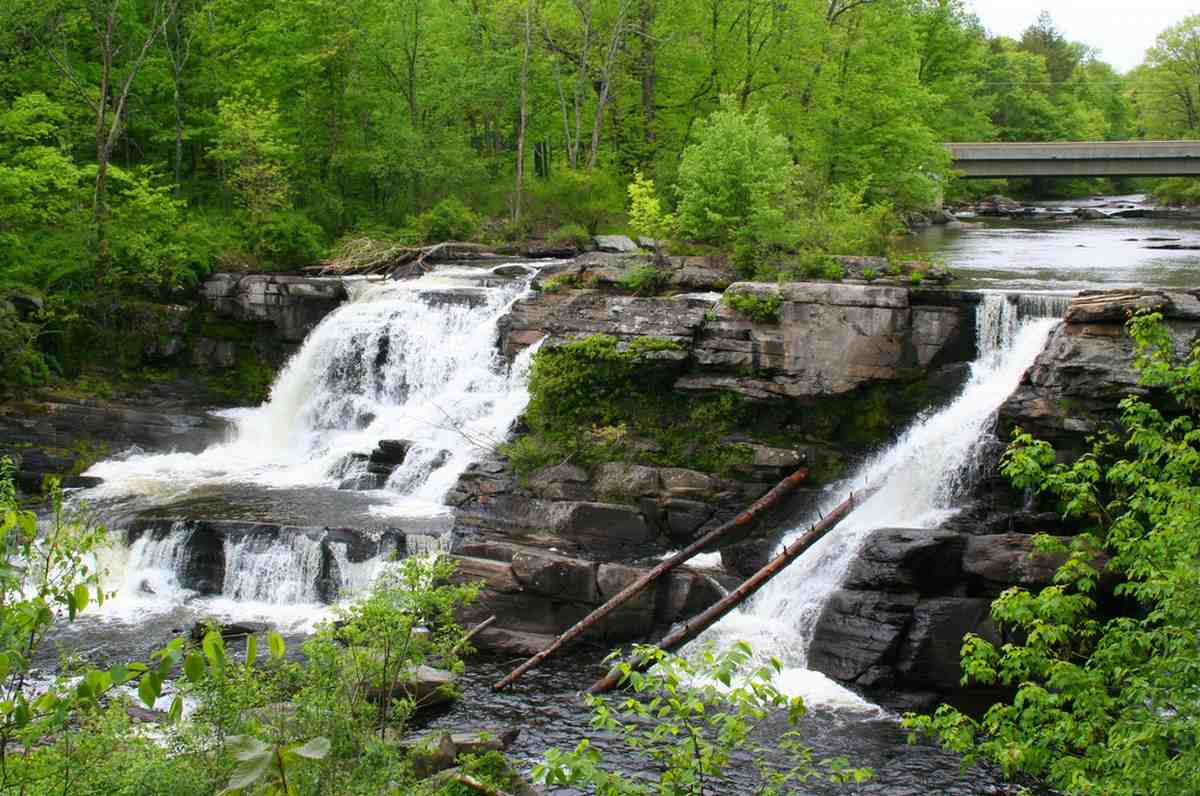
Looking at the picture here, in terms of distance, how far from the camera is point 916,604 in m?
15.9

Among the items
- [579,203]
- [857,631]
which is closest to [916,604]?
[857,631]

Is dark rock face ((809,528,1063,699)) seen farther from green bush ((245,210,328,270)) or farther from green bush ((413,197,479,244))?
green bush ((245,210,328,270))

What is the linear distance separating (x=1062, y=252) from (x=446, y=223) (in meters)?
17.2

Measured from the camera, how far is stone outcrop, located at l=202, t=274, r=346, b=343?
27.3 metres

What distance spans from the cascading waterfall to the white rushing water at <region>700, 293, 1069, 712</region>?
5627mm

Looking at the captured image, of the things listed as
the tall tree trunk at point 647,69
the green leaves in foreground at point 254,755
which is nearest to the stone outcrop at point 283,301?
the tall tree trunk at point 647,69

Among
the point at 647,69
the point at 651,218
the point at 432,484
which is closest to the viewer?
the point at 432,484

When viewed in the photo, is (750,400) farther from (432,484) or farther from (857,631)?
(432,484)

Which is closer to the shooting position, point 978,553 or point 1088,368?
point 978,553

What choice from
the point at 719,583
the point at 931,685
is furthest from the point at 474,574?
the point at 931,685

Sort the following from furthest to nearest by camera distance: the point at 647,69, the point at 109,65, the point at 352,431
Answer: the point at 647,69
the point at 109,65
the point at 352,431

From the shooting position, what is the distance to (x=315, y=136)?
34.9 meters

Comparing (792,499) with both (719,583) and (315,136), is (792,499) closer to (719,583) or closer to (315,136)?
(719,583)

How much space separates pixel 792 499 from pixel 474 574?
577 centimetres
